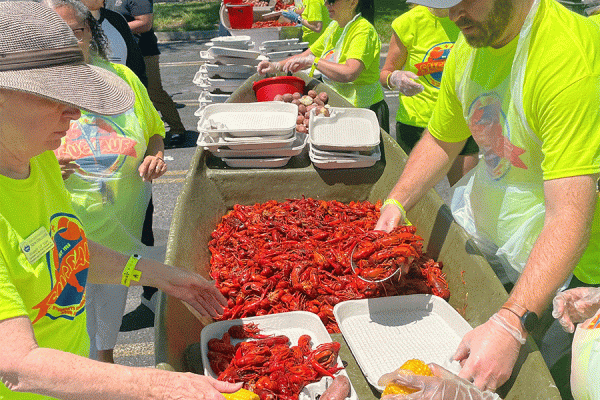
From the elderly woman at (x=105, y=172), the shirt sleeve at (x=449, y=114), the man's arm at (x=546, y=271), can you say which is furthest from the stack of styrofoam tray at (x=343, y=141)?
the man's arm at (x=546, y=271)

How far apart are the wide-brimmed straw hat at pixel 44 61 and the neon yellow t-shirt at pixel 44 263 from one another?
0.37 metres

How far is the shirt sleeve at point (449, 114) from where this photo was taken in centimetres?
289

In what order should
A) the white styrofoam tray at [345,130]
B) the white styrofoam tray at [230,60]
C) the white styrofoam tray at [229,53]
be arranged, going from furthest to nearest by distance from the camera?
the white styrofoam tray at [230,60] < the white styrofoam tray at [229,53] < the white styrofoam tray at [345,130]

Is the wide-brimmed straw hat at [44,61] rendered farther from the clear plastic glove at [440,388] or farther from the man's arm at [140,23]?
the man's arm at [140,23]

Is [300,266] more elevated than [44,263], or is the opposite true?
[44,263]

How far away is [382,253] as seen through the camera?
2.75m

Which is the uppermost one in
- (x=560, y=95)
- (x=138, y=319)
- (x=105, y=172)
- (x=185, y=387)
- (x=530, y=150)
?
(x=560, y=95)

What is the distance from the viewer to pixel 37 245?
1.71 metres

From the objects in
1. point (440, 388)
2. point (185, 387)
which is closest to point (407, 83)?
point (440, 388)

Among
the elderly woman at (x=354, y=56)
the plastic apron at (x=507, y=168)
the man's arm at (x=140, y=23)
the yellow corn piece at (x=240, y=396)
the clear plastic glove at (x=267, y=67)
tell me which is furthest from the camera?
the man's arm at (x=140, y=23)

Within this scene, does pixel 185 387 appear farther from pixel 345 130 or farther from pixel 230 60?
pixel 230 60

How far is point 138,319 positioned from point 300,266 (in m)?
2.37

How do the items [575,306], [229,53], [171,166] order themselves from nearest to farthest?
1. [575,306]
2. [229,53]
3. [171,166]

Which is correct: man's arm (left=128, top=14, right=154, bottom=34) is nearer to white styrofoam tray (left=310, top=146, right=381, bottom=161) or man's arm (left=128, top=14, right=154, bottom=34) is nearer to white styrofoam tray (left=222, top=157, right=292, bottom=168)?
white styrofoam tray (left=222, top=157, right=292, bottom=168)
